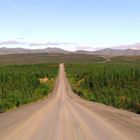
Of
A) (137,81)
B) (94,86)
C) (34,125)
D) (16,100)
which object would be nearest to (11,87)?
(94,86)

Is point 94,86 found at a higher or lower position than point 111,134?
lower

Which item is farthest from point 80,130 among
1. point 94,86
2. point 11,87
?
point 11,87

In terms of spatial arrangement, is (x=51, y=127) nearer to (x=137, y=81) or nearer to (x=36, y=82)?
(x=137, y=81)

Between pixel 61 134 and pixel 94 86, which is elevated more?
pixel 61 134

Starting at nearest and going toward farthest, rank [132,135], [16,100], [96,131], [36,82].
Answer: [132,135] < [96,131] < [16,100] < [36,82]

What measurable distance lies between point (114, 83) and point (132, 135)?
79469 mm

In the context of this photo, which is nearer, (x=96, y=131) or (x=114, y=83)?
(x=96, y=131)

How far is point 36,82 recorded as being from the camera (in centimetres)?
10612

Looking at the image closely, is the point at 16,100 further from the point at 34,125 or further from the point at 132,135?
the point at 132,135

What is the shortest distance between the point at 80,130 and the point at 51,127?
2196 mm

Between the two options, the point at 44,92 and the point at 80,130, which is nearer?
the point at 80,130

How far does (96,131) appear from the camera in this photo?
2011cm

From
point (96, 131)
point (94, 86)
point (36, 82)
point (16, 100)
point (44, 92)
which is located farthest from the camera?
point (36, 82)

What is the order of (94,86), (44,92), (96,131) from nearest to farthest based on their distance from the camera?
(96,131)
(44,92)
(94,86)
